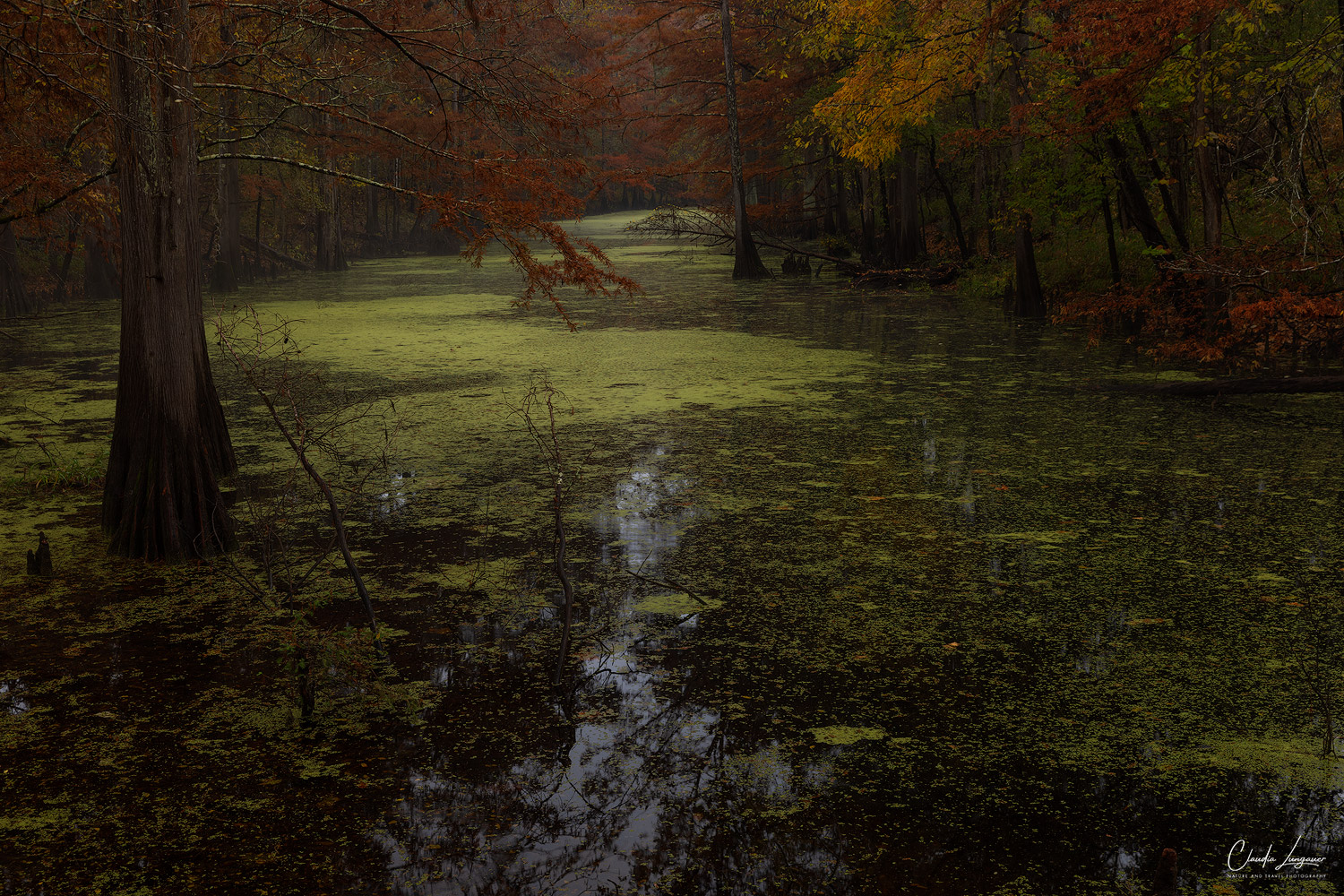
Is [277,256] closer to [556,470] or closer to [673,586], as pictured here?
[556,470]

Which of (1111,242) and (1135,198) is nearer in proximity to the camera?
(1135,198)

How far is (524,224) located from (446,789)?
3.49 metres

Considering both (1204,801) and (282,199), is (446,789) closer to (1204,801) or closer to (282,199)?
(1204,801)

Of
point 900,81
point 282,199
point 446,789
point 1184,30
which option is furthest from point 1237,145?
point 282,199

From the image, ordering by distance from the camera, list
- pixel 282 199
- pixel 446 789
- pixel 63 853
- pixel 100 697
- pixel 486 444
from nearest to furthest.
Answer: pixel 63 853 → pixel 446 789 → pixel 100 697 → pixel 486 444 → pixel 282 199

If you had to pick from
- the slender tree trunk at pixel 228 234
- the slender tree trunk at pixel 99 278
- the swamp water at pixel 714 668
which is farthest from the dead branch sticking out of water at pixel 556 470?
the slender tree trunk at pixel 99 278

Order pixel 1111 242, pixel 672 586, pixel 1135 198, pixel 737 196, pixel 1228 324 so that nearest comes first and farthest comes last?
pixel 672 586, pixel 1228 324, pixel 1135 198, pixel 1111 242, pixel 737 196

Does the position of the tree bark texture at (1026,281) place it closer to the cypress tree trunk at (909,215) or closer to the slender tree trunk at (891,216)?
the cypress tree trunk at (909,215)

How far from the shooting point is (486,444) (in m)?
6.86

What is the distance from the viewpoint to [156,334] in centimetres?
489

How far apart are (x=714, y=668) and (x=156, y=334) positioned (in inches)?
121

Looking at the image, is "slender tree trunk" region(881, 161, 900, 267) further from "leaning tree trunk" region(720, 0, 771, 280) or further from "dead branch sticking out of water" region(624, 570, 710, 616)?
"dead branch sticking out of water" region(624, 570, 710, 616)

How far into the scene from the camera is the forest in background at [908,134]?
19.2ft

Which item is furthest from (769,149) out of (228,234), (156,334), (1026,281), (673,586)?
(673,586)
